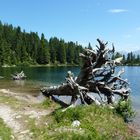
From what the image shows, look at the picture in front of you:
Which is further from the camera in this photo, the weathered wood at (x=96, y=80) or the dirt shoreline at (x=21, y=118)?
the weathered wood at (x=96, y=80)

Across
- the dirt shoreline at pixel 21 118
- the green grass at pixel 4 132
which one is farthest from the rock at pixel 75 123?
the green grass at pixel 4 132

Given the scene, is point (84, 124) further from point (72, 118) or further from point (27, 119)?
point (27, 119)

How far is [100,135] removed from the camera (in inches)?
693

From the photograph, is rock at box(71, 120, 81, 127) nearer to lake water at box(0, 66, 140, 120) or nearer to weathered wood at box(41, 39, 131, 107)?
weathered wood at box(41, 39, 131, 107)

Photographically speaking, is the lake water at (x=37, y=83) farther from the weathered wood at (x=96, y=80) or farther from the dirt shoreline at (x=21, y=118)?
the dirt shoreline at (x=21, y=118)

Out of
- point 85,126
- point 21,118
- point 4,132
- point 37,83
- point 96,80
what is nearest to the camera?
point 4,132

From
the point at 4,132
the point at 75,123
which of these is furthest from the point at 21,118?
the point at 75,123

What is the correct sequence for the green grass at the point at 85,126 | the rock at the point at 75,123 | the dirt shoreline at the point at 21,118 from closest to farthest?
the green grass at the point at 85,126 < the dirt shoreline at the point at 21,118 < the rock at the point at 75,123

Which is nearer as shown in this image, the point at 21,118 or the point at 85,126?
the point at 85,126

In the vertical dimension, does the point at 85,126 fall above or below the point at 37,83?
above

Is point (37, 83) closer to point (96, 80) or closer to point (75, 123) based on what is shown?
point (96, 80)

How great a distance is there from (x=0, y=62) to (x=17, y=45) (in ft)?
100

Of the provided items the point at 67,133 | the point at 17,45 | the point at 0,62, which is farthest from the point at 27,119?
the point at 17,45

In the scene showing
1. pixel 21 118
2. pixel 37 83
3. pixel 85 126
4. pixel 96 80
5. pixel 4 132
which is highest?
pixel 96 80
